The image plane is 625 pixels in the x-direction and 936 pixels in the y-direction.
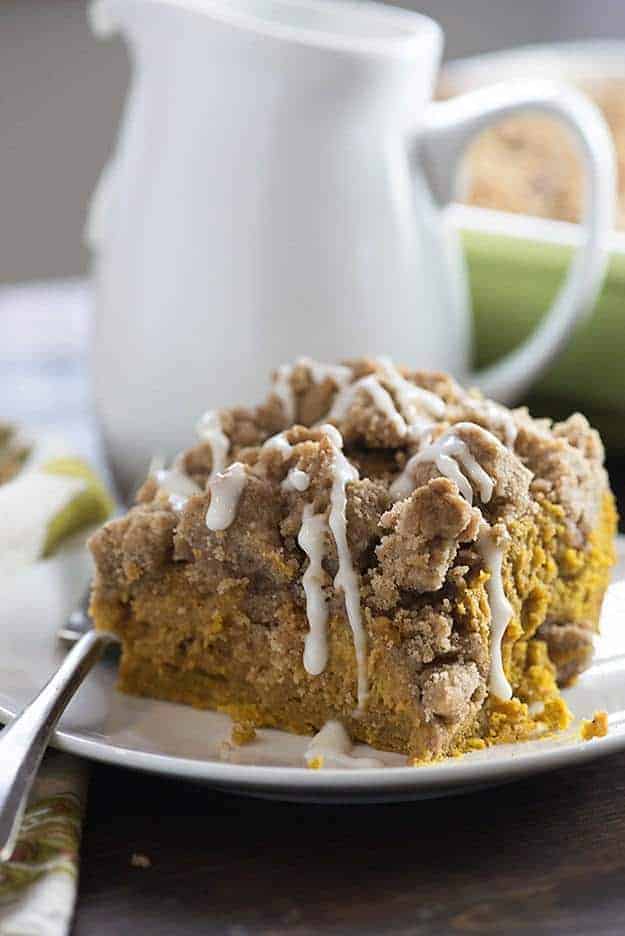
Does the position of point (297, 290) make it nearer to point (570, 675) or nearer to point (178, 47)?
point (178, 47)

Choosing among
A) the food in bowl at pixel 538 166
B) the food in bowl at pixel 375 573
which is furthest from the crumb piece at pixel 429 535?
the food in bowl at pixel 538 166

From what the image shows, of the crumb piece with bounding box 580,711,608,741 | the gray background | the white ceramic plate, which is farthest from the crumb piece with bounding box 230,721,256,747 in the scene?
the gray background

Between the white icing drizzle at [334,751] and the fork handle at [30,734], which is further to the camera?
the white icing drizzle at [334,751]

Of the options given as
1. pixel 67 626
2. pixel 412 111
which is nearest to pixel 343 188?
pixel 412 111

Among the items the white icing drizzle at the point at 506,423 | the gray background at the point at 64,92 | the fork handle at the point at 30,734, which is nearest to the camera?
the fork handle at the point at 30,734

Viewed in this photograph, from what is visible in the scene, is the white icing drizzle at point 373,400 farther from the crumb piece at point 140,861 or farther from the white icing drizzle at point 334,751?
the crumb piece at point 140,861

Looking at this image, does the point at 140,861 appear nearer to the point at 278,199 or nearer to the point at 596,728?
the point at 596,728
